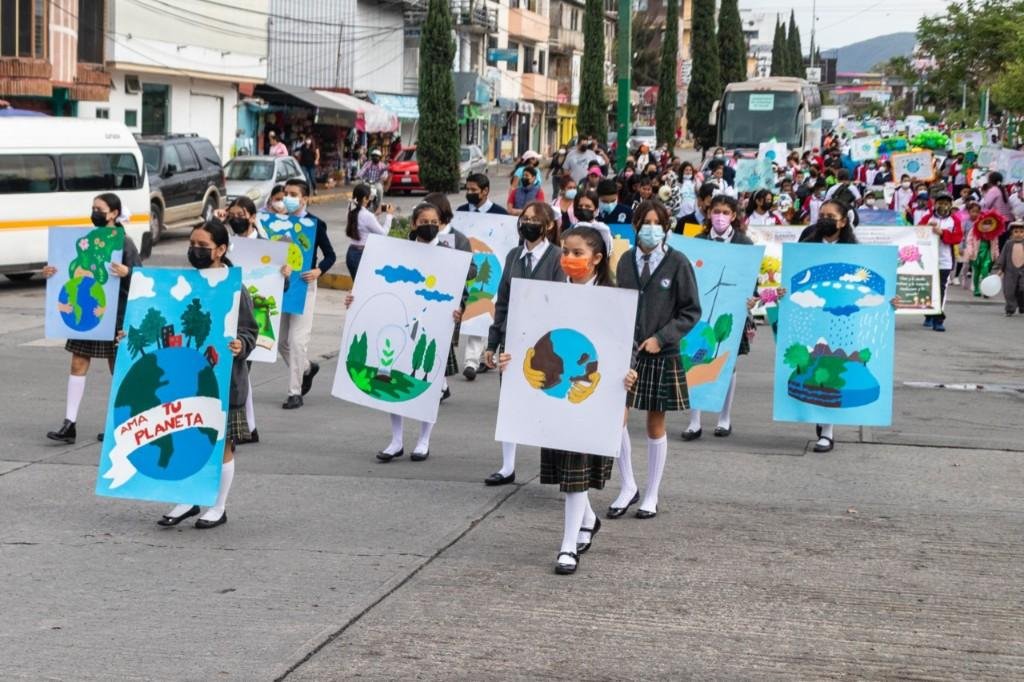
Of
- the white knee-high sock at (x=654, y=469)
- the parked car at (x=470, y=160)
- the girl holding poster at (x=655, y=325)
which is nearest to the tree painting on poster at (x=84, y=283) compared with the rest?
the girl holding poster at (x=655, y=325)

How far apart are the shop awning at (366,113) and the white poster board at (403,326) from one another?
A: 3742 centimetres

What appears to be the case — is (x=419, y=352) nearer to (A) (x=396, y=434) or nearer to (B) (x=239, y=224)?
(A) (x=396, y=434)

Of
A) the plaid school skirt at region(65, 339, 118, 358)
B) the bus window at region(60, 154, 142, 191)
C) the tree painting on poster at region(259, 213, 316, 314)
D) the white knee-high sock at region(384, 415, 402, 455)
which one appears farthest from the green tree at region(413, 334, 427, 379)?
the bus window at region(60, 154, 142, 191)

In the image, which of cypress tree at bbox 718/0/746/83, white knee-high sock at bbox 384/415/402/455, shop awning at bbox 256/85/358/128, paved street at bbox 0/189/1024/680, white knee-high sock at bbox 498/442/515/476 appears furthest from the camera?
cypress tree at bbox 718/0/746/83

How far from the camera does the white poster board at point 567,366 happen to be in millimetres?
7039

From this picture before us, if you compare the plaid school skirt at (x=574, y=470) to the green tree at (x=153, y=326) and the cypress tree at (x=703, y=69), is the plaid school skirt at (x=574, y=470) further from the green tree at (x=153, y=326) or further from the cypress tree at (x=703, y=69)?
the cypress tree at (x=703, y=69)

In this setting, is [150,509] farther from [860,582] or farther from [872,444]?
[872,444]

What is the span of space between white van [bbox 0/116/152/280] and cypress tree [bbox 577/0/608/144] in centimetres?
2399

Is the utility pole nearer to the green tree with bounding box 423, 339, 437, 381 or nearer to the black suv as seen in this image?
the black suv

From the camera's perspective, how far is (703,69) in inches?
2672

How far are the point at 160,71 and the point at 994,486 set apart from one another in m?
32.0

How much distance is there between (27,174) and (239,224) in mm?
9937

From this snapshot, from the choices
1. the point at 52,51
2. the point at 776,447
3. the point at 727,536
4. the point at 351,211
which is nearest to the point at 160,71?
the point at 52,51

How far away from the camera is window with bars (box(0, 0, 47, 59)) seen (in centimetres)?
2977
